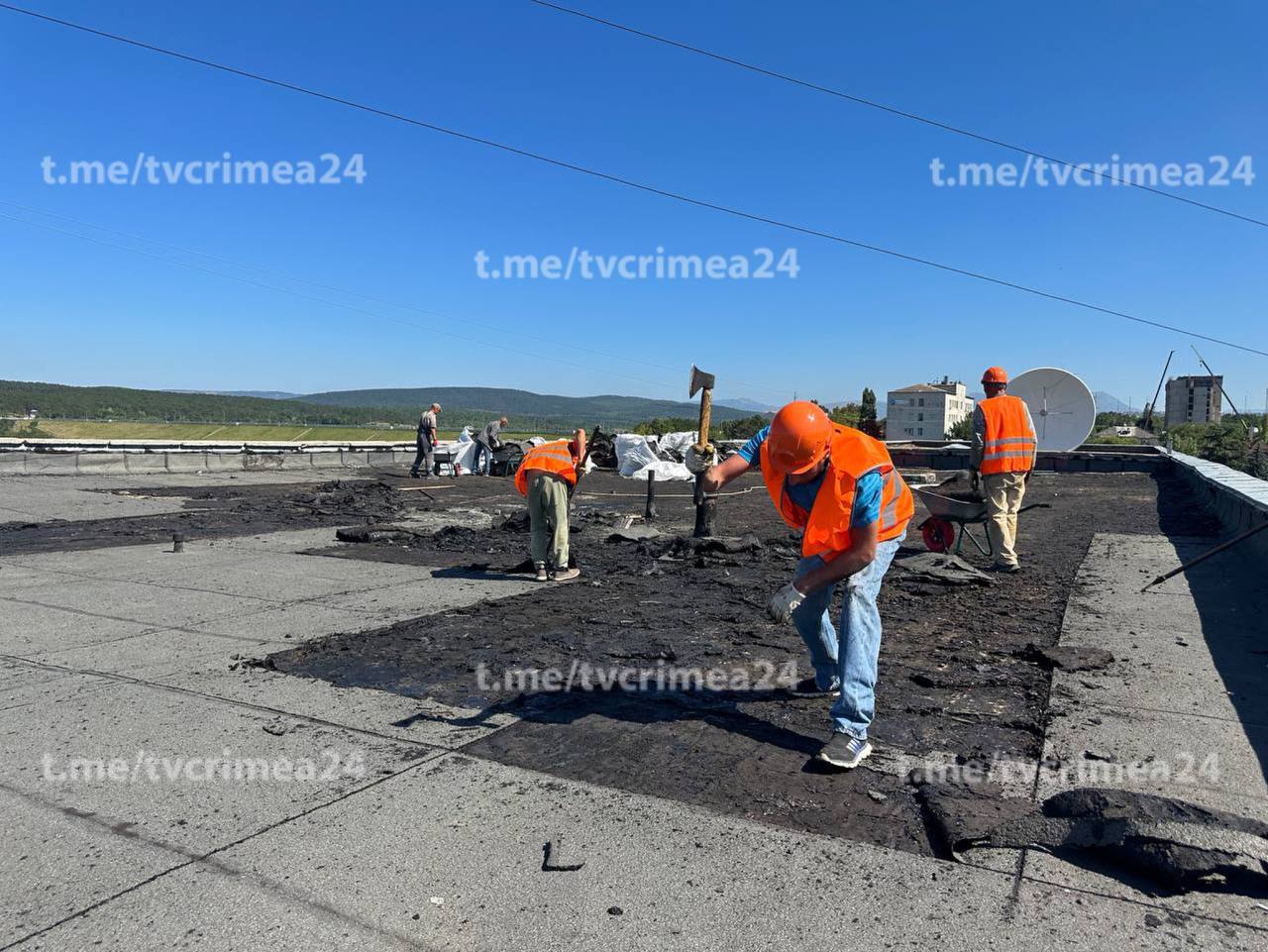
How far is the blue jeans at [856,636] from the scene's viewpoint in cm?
420

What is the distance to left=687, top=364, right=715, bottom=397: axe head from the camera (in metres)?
9.62

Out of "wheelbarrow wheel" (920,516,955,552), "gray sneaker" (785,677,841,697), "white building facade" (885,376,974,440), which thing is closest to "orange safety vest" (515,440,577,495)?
"wheelbarrow wheel" (920,516,955,552)

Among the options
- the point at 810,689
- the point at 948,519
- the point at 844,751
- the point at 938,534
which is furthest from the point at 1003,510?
the point at 844,751

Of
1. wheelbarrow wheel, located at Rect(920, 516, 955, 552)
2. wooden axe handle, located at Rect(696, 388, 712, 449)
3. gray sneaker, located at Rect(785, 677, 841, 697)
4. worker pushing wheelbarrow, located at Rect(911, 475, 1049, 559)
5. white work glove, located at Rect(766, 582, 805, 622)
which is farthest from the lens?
wheelbarrow wheel, located at Rect(920, 516, 955, 552)

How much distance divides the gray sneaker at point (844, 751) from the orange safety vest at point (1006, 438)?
5.89 m

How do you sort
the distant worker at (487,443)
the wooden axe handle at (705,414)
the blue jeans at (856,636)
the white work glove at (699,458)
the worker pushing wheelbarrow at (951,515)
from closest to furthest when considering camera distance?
the blue jeans at (856,636) → the white work glove at (699,458) → the wooden axe handle at (705,414) → the worker pushing wheelbarrow at (951,515) → the distant worker at (487,443)

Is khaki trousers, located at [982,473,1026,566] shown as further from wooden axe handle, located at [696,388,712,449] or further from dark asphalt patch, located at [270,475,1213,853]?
wooden axe handle, located at [696,388,712,449]

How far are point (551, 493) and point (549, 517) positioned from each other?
35 centimetres

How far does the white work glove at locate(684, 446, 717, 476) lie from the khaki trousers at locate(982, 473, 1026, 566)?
4.36 metres

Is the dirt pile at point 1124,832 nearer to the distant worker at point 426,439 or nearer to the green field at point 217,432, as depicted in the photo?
the distant worker at point 426,439

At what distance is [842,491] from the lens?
428 cm

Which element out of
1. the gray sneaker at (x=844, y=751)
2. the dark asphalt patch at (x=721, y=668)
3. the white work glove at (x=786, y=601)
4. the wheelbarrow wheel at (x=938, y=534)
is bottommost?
the dark asphalt patch at (x=721, y=668)

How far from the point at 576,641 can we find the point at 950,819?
3.43 m

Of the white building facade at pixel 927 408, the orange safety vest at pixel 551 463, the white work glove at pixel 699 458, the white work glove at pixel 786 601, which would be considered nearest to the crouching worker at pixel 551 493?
the orange safety vest at pixel 551 463
